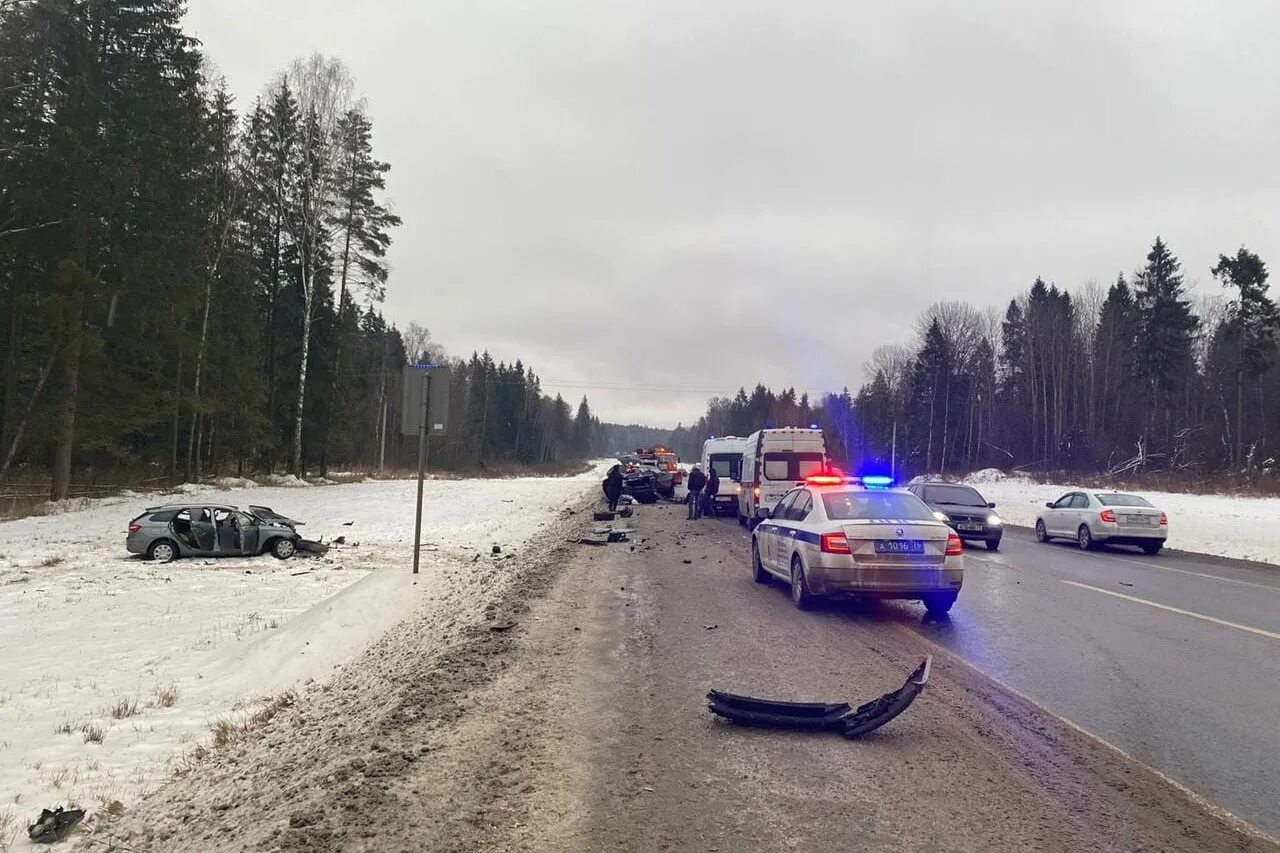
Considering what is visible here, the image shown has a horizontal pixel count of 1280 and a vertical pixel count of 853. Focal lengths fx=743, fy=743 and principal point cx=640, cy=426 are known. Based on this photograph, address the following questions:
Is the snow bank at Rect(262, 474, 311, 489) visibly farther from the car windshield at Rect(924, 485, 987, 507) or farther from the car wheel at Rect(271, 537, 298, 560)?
the car windshield at Rect(924, 485, 987, 507)

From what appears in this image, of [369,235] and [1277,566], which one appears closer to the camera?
[1277,566]

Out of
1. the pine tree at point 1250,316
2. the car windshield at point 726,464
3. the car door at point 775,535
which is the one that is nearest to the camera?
the car door at point 775,535

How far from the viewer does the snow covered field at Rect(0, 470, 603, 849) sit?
Result: 5.54 meters

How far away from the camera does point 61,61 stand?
75.1 ft

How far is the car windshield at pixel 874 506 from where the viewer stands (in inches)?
365

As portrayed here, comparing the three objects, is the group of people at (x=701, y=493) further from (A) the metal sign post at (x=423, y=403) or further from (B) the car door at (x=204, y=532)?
(B) the car door at (x=204, y=532)

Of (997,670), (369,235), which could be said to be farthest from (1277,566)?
(369,235)

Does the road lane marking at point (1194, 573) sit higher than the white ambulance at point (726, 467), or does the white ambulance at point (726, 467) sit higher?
the white ambulance at point (726, 467)

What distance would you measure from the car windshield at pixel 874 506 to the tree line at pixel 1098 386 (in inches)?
1298

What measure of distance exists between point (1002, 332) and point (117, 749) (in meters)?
89.3

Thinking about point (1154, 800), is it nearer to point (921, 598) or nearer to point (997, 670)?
point (997, 670)

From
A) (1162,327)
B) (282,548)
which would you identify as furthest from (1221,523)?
(1162,327)

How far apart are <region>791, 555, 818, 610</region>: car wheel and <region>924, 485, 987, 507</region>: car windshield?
10371 millimetres

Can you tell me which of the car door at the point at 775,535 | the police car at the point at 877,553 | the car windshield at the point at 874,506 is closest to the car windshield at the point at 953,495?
the car door at the point at 775,535
